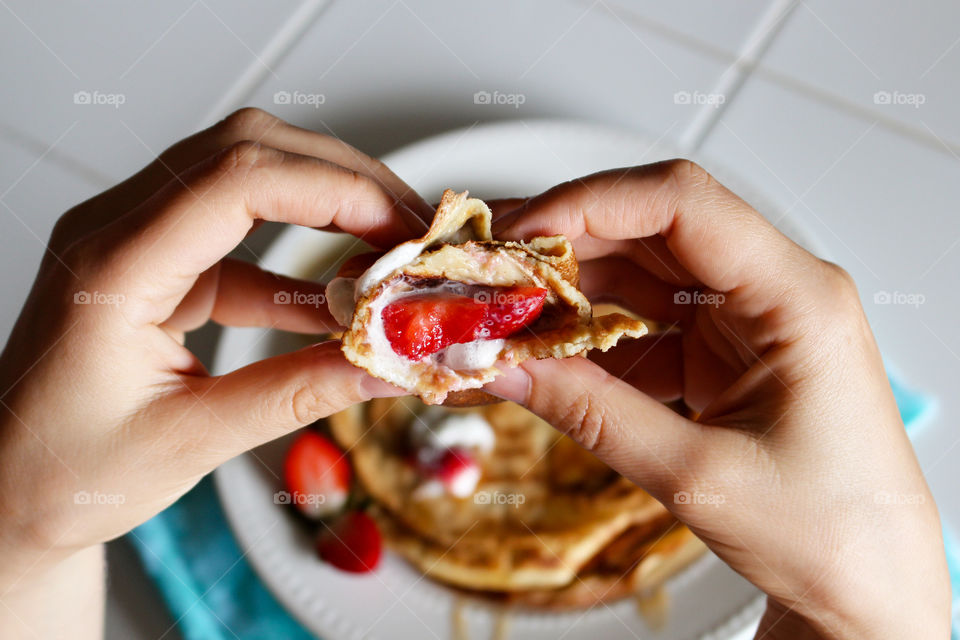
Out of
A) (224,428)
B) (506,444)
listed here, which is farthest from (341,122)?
(224,428)

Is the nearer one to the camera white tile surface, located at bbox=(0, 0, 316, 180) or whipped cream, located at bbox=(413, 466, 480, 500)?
whipped cream, located at bbox=(413, 466, 480, 500)

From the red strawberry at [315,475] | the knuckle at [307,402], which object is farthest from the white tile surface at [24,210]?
the knuckle at [307,402]

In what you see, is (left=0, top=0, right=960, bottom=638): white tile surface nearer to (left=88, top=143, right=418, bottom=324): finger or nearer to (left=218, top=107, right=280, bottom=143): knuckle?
(left=218, top=107, right=280, bottom=143): knuckle
